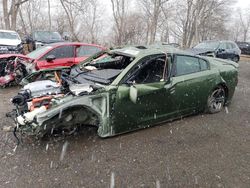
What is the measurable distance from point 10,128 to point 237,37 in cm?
9529

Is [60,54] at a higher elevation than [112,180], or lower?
higher

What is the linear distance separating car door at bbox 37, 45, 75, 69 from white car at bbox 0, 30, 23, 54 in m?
4.34

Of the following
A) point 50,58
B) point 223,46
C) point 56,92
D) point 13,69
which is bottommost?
point 13,69

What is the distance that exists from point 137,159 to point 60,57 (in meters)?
5.15

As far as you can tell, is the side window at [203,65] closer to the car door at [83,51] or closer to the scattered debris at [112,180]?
the scattered debris at [112,180]

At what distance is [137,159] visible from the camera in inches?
144

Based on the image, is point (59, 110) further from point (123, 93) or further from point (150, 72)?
point (150, 72)

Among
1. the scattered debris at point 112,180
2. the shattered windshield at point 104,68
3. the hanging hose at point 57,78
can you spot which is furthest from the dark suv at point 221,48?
the scattered debris at point 112,180

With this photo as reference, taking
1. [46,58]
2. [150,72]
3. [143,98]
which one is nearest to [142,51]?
[150,72]

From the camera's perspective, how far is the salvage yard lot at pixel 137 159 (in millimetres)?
3174

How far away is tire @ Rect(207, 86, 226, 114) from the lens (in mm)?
5445

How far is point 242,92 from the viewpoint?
797 cm

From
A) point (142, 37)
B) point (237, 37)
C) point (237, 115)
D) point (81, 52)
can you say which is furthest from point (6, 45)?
point (237, 37)

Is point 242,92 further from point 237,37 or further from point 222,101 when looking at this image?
point 237,37
